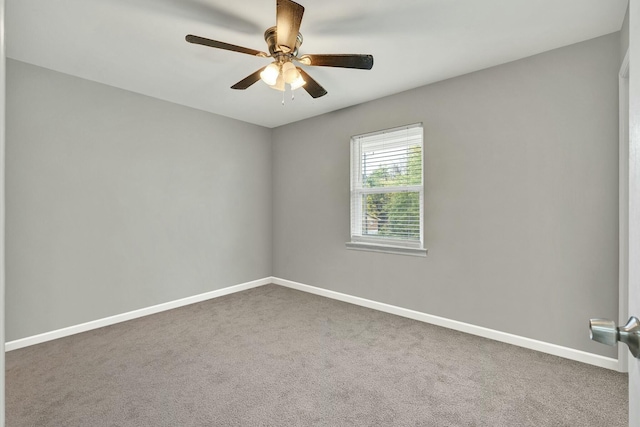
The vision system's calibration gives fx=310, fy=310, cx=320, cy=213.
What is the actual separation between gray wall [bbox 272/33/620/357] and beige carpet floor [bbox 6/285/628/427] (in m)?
0.36

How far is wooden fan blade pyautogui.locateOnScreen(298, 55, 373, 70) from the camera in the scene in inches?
80.0

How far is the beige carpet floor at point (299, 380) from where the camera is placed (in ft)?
5.93

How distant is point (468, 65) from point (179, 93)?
2982 millimetres

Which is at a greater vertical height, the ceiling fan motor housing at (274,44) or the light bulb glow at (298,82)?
the ceiling fan motor housing at (274,44)

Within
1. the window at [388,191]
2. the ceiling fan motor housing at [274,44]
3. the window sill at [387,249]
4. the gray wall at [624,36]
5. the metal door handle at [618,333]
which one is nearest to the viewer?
the metal door handle at [618,333]

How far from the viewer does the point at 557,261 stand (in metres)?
2.51

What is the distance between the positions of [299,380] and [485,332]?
1817 millimetres

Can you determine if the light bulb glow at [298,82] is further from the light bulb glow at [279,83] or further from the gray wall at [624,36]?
the gray wall at [624,36]

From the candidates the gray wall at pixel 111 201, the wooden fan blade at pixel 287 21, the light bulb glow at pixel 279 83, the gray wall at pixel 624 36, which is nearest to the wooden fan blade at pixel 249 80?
the light bulb glow at pixel 279 83

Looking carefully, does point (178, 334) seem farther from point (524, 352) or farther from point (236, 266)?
point (524, 352)

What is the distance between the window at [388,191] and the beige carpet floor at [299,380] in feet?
3.23

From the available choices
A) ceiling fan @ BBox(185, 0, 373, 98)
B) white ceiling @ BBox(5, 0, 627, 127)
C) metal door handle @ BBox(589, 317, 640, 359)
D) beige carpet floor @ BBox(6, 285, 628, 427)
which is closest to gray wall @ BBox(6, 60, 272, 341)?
white ceiling @ BBox(5, 0, 627, 127)

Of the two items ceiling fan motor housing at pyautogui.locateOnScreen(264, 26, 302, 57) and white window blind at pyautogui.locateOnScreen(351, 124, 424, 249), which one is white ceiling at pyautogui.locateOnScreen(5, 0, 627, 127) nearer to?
ceiling fan motor housing at pyautogui.locateOnScreen(264, 26, 302, 57)

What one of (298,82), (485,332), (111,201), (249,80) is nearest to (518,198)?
(485,332)
